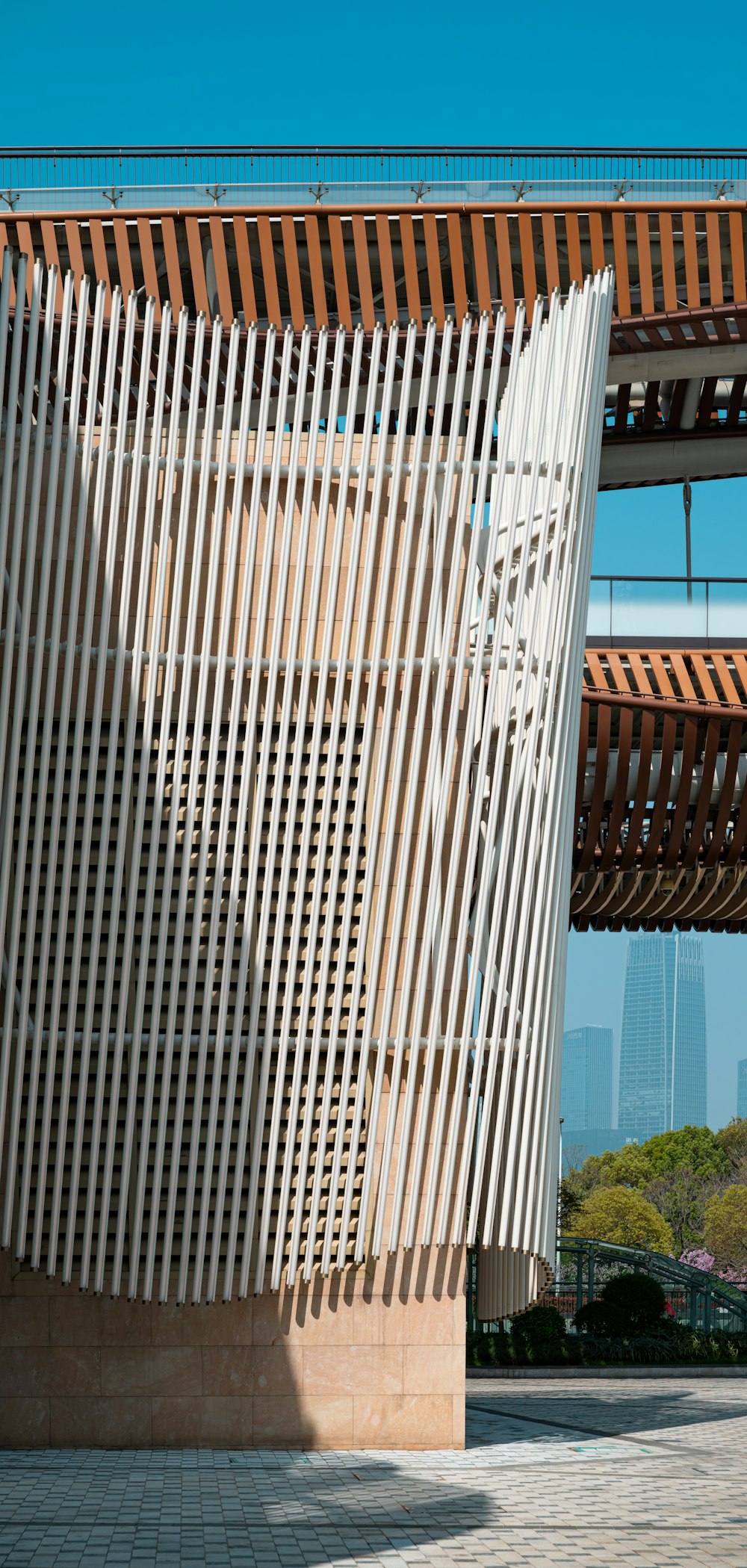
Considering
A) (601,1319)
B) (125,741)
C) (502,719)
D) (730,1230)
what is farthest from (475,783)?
(730,1230)

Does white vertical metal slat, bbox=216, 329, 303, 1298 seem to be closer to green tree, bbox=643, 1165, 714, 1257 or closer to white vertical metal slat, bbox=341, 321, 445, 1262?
white vertical metal slat, bbox=341, 321, 445, 1262

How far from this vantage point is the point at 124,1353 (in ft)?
26.4

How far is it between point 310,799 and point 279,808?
180 millimetres

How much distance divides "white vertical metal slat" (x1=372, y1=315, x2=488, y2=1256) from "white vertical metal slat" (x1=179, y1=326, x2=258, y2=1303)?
0.92 metres

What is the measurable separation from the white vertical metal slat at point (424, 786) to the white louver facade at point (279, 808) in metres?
0.02

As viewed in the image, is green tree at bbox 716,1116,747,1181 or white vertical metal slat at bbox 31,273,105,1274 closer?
white vertical metal slat at bbox 31,273,105,1274

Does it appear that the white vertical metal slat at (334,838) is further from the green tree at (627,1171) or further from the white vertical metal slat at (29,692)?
the green tree at (627,1171)

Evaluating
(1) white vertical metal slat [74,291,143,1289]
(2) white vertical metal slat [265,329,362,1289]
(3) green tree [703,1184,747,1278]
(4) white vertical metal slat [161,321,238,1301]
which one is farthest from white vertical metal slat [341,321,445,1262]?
(3) green tree [703,1184,747,1278]

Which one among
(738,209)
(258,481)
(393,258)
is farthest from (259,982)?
(738,209)

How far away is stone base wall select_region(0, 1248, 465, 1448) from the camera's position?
7992 mm

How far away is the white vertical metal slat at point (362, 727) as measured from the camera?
8055 mm

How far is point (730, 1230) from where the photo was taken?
3881cm

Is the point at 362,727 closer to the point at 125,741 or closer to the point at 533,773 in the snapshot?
the point at 533,773

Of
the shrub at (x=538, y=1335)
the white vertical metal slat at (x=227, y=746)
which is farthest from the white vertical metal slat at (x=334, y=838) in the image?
the shrub at (x=538, y=1335)
